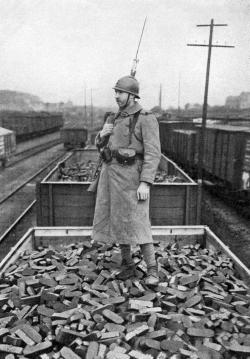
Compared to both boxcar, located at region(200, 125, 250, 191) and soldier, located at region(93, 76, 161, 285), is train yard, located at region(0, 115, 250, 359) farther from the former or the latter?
boxcar, located at region(200, 125, 250, 191)

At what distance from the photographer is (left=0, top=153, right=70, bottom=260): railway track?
9.39 meters

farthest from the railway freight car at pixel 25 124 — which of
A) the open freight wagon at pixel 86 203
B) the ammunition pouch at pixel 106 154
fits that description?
the ammunition pouch at pixel 106 154

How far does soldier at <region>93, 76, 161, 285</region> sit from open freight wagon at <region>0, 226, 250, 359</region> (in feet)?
1.09

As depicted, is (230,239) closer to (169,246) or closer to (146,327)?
(169,246)

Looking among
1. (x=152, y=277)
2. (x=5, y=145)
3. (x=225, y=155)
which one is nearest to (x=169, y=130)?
(x=5, y=145)

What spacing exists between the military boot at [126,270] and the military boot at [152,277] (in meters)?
0.20

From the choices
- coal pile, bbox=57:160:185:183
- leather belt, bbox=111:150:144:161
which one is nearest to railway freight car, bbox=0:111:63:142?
coal pile, bbox=57:160:185:183

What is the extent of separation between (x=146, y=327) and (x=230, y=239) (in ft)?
22.0

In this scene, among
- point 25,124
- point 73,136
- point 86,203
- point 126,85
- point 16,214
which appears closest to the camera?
point 126,85

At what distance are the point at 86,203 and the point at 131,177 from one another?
335 cm

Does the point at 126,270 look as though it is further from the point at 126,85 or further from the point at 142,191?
the point at 126,85

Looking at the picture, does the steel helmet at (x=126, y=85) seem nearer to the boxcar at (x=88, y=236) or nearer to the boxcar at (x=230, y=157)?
the boxcar at (x=88, y=236)

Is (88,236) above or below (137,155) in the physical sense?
below

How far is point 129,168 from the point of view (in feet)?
12.5
